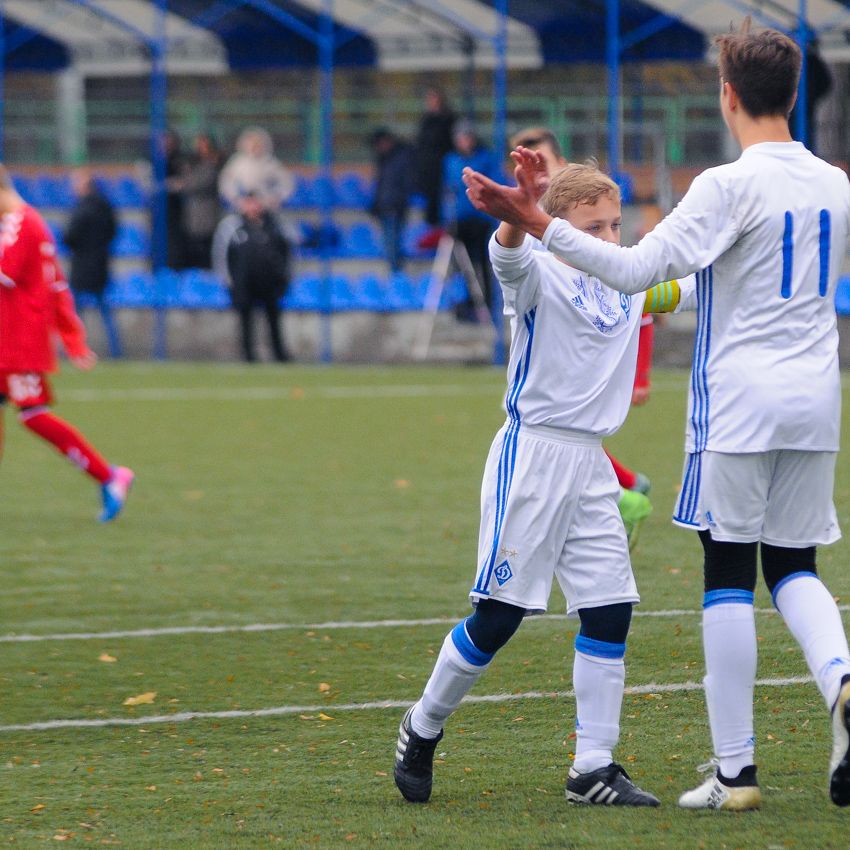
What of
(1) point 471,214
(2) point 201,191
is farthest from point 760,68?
(2) point 201,191

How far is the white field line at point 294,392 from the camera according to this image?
1703 centimetres

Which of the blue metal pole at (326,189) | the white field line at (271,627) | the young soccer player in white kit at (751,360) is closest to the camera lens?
the young soccer player in white kit at (751,360)

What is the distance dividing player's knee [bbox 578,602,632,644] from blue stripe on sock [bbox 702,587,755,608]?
225 millimetres

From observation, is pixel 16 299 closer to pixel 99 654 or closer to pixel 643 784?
pixel 99 654

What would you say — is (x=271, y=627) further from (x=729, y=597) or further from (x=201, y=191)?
(x=201, y=191)

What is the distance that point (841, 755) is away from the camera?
12.4ft

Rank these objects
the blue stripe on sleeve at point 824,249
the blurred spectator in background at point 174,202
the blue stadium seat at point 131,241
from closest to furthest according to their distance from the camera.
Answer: the blue stripe on sleeve at point 824,249, the blurred spectator in background at point 174,202, the blue stadium seat at point 131,241

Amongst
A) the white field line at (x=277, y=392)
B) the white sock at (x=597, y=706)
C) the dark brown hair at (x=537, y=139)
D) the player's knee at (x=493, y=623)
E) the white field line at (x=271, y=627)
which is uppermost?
the dark brown hair at (x=537, y=139)

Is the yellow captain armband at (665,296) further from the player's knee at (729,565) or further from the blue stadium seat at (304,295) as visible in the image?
the blue stadium seat at (304,295)

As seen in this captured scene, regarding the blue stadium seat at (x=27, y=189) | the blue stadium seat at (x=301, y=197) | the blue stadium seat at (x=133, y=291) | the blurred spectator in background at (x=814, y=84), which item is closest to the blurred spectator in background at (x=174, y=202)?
the blue stadium seat at (x=133, y=291)

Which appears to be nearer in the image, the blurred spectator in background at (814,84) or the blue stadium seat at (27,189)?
the blurred spectator in background at (814,84)

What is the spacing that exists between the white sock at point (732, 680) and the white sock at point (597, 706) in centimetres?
26

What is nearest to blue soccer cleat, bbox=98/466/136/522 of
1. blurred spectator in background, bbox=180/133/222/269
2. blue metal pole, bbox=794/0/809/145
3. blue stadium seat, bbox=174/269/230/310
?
blue metal pole, bbox=794/0/809/145

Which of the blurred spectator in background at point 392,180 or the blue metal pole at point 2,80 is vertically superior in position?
the blue metal pole at point 2,80
